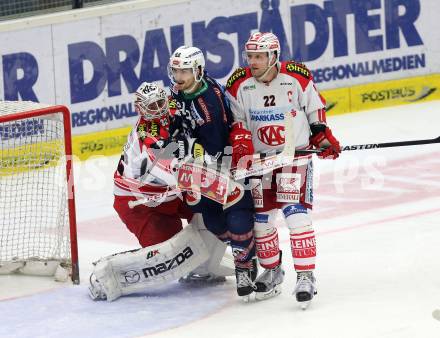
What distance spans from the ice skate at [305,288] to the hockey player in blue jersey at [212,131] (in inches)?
10.5

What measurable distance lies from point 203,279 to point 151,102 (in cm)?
97

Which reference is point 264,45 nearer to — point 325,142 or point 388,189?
point 325,142

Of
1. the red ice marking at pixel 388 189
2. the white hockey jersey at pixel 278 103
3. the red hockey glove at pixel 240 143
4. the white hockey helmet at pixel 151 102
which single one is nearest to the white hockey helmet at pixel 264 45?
the white hockey jersey at pixel 278 103

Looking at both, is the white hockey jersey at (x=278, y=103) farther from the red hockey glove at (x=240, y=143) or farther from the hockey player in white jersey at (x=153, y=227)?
the hockey player in white jersey at (x=153, y=227)

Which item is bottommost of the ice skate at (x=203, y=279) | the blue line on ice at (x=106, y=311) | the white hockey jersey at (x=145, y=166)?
the blue line on ice at (x=106, y=311)

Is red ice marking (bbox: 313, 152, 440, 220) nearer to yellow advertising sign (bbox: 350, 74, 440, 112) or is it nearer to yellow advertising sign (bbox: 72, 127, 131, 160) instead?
yellow advertising sign (bbox: 350, 74, 440, 112)

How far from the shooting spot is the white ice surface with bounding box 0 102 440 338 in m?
5.40

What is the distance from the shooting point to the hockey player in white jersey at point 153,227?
589cm

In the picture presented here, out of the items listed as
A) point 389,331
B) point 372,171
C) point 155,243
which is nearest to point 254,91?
point 155,243

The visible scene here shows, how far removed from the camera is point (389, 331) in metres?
5.16

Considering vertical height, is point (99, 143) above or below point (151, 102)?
below

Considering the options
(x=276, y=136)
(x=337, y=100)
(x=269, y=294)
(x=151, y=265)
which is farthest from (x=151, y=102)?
(x=337, y=100)

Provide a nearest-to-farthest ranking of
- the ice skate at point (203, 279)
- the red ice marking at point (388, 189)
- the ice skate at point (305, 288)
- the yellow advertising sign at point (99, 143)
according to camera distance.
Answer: the ice skate at point (305, 288)
the ice skate at point (203, 279)
the red ice marking at point (388, 189)
the yellow advertising sign at point (99, 143)

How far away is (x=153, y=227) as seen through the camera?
605 centimetres
